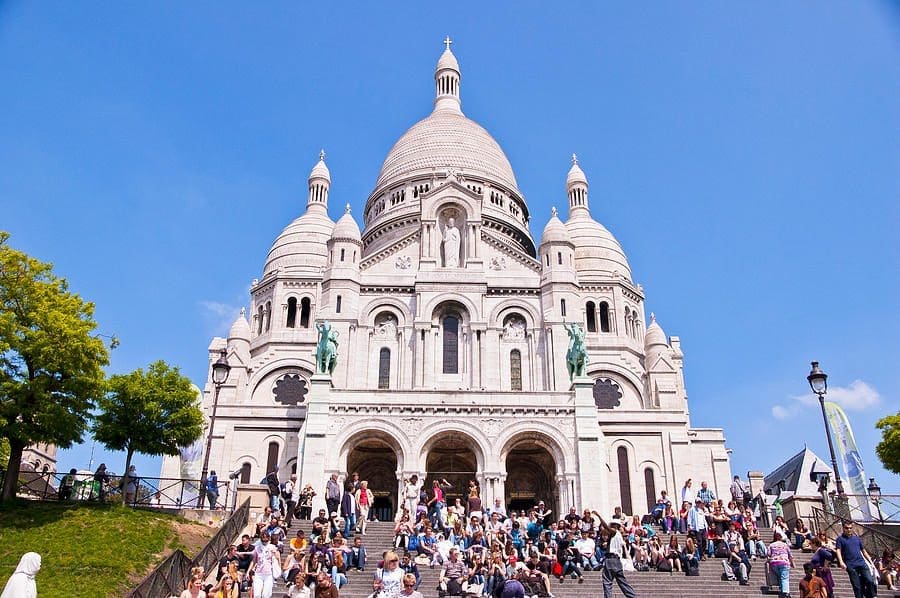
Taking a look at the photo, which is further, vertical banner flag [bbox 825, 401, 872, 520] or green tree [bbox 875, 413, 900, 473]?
vertical banner flag [bbox 825, 401, 872, 520]

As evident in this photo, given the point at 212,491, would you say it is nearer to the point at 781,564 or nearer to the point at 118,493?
the point at 118,493

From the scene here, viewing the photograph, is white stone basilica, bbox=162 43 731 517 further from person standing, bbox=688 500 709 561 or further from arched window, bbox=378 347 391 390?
person standing, bbox=688 500 709 561

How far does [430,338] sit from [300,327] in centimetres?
1291

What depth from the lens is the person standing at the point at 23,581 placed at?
11.4 metres

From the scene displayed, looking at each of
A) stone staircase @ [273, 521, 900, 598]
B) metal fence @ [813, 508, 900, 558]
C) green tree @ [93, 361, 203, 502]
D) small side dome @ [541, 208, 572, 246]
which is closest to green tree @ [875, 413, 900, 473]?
metal fence @ [813, 508, 900, 558]

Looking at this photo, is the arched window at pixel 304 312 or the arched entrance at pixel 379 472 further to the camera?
the arched window at pixel 304 312

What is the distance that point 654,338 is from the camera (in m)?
49.4

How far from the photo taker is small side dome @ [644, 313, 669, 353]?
161 feet

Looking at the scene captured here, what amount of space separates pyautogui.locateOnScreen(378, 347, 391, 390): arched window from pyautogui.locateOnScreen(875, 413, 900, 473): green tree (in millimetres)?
21135

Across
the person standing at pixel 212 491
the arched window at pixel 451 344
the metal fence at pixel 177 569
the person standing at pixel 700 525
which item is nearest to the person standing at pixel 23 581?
the metal fence at pixel 177 569

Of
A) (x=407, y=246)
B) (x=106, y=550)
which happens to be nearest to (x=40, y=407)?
(x=106, y=550)

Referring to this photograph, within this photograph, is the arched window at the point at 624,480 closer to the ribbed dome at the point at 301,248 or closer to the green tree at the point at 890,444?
the green tree at the point at 890,444

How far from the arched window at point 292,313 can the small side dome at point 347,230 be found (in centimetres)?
870

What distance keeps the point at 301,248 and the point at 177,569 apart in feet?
119
